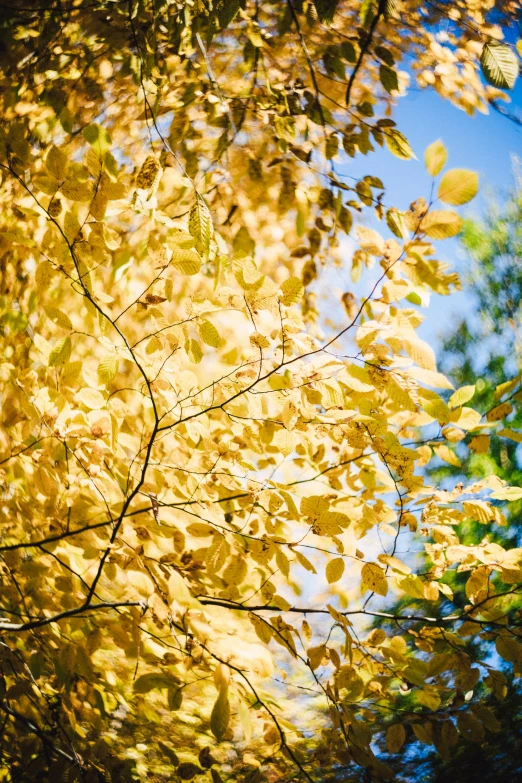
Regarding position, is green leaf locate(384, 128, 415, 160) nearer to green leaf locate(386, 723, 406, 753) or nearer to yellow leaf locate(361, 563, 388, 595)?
yellow leaf locate(361, 563, 388, 595)

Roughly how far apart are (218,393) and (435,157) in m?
0.70

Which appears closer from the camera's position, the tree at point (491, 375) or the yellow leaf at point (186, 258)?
the yellow leaf at point (186, 258)

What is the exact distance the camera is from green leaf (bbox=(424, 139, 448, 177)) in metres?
0.69

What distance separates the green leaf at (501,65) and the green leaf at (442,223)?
14.1 inches

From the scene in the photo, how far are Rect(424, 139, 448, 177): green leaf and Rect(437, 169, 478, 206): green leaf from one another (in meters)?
0.02

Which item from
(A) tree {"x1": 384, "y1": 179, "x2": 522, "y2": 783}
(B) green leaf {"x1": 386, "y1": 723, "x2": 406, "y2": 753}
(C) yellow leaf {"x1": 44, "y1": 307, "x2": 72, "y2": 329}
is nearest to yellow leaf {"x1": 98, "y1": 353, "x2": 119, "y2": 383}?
(C) yellow leaf {"x1": 44, "y1": 307, "x2": 72, "y2": 329}

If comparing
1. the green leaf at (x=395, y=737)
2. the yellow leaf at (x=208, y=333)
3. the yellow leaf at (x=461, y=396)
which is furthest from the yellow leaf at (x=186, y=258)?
the green leaf at (x=395, y=737)

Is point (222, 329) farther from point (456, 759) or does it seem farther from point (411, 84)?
point (456, 759)

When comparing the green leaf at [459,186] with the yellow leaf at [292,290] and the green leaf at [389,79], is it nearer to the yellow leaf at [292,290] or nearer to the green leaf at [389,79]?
the yellow leaf at [292,290]

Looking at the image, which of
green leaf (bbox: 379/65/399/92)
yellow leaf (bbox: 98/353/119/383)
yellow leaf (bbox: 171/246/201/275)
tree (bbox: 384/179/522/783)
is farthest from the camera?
tree (bbox: 384/179/522/783)

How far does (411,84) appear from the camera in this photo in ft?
5.50

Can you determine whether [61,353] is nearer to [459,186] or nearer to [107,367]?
[107,367]

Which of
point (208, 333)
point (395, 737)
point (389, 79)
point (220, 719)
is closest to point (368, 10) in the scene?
point (389, 79)

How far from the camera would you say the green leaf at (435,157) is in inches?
27.2
